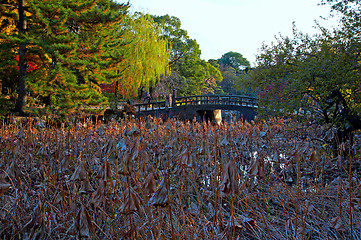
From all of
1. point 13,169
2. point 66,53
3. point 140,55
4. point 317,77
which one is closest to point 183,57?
point 140,55

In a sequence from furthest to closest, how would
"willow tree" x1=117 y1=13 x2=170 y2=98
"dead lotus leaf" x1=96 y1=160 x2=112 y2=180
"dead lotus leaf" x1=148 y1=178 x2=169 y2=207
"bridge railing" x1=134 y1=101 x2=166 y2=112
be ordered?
1. "willow tree" x1=117 y1=13 x2=170 y2=98
2. "bridge railing" x1=134 y1=101 x2=166 y2=112
3. "dead lotus leaf" x1=96 y1=160 x2=112 y2=180
4. "dead lotus leaf" x1=148 y1=178 x2=169 y2=207

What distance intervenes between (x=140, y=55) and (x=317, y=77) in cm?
1514

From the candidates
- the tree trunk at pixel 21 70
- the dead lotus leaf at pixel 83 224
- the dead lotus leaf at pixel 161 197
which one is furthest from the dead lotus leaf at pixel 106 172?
the tree trunk at pixel 21 70

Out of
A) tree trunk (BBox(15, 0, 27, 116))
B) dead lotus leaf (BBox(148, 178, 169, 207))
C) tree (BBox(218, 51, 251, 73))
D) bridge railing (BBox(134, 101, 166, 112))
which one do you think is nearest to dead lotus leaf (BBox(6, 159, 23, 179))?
dead lotus leaf (BBox(148, 178, 169, 207))

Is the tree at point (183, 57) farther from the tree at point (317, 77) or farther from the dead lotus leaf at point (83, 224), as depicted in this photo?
the dead lotus leaf at point (83, 224)

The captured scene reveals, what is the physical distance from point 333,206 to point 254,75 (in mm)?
4642

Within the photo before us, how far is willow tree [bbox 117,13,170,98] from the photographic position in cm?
1880

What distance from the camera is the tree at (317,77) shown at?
197 inches

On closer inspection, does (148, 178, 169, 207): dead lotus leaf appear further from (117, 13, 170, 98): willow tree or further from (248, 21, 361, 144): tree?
(117, 13, 170, 98): willow tree

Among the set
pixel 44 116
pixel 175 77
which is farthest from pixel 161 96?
pixel 44 116

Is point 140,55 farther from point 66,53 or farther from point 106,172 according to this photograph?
point 106,172

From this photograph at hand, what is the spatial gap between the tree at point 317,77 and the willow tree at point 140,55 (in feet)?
41.7

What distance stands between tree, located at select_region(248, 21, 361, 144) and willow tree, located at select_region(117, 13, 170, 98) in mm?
12714

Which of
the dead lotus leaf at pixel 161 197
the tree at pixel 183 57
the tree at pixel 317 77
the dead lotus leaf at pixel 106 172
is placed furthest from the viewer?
the tree at pixel 183 57
